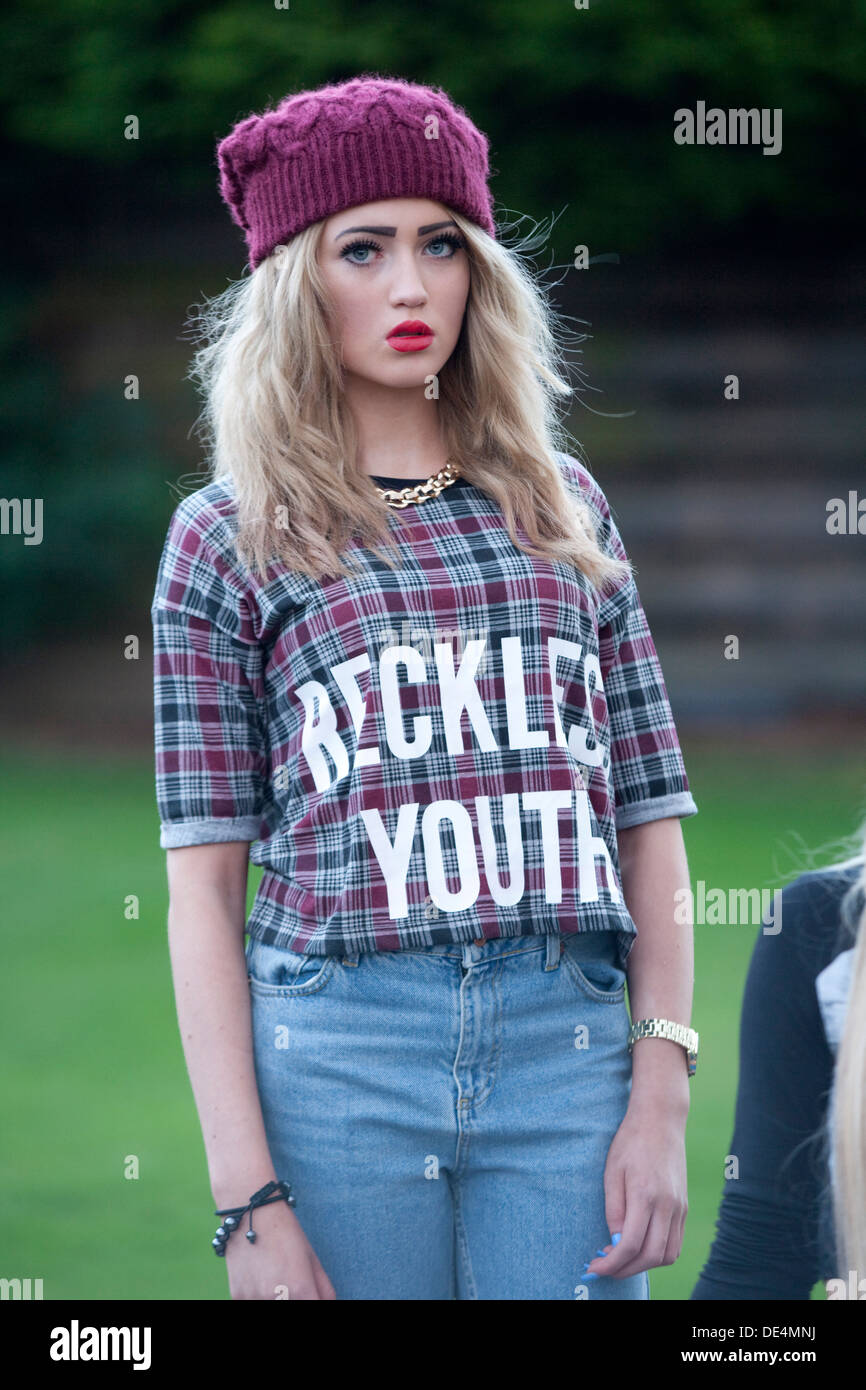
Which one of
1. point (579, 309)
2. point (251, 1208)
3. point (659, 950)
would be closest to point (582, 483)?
point (659, 950)

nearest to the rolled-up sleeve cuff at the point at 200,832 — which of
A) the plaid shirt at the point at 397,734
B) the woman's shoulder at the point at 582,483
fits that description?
the plaid shirt at the point at 397,734

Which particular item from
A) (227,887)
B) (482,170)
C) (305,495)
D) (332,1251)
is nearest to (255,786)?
(227,887)

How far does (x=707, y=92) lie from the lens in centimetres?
711

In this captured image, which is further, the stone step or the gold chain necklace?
the stone step

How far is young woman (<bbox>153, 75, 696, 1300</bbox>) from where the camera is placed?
1.25m

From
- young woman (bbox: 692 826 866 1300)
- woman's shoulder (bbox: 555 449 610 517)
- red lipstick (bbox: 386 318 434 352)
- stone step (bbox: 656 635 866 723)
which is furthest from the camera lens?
stone step (bbox: 656 635 866 723)

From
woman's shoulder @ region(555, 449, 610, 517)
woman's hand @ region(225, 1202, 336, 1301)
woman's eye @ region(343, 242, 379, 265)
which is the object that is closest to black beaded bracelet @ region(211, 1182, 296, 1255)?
woman's hand @ region(225, 1202, 336, 1301)

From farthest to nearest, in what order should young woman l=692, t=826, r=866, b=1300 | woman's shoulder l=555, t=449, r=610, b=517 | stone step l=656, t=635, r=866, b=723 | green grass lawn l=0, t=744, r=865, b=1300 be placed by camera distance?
stone step l=656, t=635, r=866, b=723, green grass lawn l=0, t=744, r=865, b=1300, woman's shoulder l=555, t=449, r=610, b=517, young woman l=692, t=826, r=866, b=1300

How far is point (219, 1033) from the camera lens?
1.29 meters

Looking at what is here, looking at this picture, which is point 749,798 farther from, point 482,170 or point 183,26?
point 482,170

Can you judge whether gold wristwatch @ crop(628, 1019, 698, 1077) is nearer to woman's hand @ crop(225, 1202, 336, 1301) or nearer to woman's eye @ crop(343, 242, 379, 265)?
woman's hand @ crop(225, 1202, 336, 1301)

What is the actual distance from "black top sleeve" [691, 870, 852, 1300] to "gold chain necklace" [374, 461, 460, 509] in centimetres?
47

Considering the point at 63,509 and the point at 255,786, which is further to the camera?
the point at 63,509

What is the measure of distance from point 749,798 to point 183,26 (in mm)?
4485
